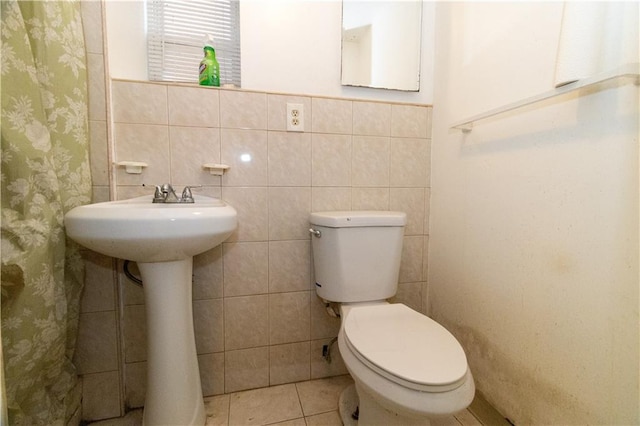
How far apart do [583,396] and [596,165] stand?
619 millimetres

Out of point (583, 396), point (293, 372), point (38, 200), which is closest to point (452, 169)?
point (583, 396)

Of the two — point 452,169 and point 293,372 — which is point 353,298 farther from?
point 452,169

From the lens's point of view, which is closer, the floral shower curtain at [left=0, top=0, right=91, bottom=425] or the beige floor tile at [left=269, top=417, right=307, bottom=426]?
the floral shower curtain at [left=0, top=0, right=91, bottom=425]

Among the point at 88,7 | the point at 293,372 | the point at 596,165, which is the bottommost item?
the point at 293,372

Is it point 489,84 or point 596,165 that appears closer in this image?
point 596,165

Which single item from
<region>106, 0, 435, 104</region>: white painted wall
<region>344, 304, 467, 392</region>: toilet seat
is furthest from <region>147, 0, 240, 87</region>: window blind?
<region>344, 304, 467, 392</region>: toilet seat

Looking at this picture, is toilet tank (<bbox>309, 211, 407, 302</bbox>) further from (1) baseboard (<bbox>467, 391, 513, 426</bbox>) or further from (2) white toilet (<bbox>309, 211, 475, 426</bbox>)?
(1) baseboard (<bbox>467, 391, 513, 426</bbox>)

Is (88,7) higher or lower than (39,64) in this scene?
higher

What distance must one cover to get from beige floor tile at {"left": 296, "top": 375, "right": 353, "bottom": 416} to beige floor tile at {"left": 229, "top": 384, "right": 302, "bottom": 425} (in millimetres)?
32

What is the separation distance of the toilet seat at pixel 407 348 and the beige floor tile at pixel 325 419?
0.43m

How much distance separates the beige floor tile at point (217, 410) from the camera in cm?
108

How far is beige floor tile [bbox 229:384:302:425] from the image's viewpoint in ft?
3.59

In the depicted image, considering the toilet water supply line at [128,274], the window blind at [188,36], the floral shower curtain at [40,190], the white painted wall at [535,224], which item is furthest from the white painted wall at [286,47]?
the toilet water supply line at [128,274]

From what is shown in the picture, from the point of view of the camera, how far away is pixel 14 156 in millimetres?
679
